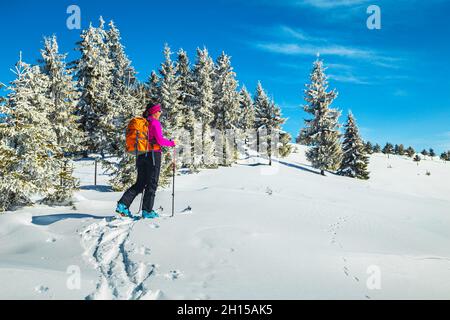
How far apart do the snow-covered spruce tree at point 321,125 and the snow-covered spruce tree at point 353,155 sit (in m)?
2.51

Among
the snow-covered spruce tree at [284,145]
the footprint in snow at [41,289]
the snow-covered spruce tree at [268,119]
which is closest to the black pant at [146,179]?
the footprint in snow at [41,289]

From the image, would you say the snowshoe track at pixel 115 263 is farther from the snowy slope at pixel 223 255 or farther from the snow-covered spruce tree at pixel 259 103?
the snow-covered spruce tree at pixel 259 103

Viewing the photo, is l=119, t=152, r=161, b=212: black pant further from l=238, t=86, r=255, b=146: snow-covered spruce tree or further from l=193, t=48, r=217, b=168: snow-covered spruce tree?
l=238, t=86, r=255, b=146: snow-covered spruce tree

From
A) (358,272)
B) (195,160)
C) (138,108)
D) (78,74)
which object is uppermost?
(78,74)

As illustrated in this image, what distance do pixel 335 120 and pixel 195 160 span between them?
19.7 meters

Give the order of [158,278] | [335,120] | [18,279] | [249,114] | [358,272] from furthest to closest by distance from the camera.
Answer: [249,114]
[335,120]
[358,272]
[158,278]
[18,279]

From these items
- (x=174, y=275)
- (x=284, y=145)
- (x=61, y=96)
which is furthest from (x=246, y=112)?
(x=174, y=275)

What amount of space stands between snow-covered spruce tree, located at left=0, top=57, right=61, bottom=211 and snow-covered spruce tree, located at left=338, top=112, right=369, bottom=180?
37.8 metres

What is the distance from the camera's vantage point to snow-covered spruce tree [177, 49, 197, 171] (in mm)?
29750

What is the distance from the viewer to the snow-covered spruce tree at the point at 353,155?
1571 inches

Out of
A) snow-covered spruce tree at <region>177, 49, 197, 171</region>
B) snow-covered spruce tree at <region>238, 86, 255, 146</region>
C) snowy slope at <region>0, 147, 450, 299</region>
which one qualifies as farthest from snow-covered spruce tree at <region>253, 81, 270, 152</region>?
snowy slope at <region>0, 147, 450, 299</region>

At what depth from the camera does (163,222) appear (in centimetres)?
670
